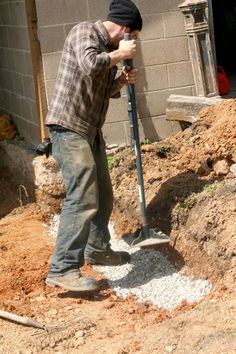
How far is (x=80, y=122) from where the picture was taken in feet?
17.1

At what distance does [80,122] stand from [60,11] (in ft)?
7.64

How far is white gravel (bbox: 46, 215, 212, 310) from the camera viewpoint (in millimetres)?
5188

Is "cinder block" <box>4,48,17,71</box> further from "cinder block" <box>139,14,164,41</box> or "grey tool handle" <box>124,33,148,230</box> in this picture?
"grey tool handle" <box>124,33,148,230</box>

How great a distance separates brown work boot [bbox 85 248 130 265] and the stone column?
2568 millimetres

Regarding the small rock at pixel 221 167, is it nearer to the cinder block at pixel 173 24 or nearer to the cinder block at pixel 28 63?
the cinder block at pixel 173 24

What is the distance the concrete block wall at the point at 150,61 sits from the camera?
7219mm

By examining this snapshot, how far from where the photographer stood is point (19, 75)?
26.6 ft

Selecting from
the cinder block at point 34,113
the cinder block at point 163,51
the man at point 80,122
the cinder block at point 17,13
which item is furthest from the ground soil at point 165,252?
the cinder block at point 17,13

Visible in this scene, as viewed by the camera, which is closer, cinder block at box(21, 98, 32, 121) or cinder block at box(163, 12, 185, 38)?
cinder block at box(163, 12, 185, 38)

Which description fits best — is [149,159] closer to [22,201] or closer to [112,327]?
[22,201]

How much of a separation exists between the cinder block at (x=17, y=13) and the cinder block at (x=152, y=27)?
1.22 metres

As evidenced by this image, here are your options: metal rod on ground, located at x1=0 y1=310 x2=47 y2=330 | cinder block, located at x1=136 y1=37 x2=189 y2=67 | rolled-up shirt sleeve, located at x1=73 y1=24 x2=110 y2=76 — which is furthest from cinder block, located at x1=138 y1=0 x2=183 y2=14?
metal rod on ground, located at x1=0 y1=310 x2=47 y2=330

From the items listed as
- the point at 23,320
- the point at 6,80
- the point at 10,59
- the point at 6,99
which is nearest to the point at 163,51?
the point at 10,59

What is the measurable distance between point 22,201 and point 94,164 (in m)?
2.94
